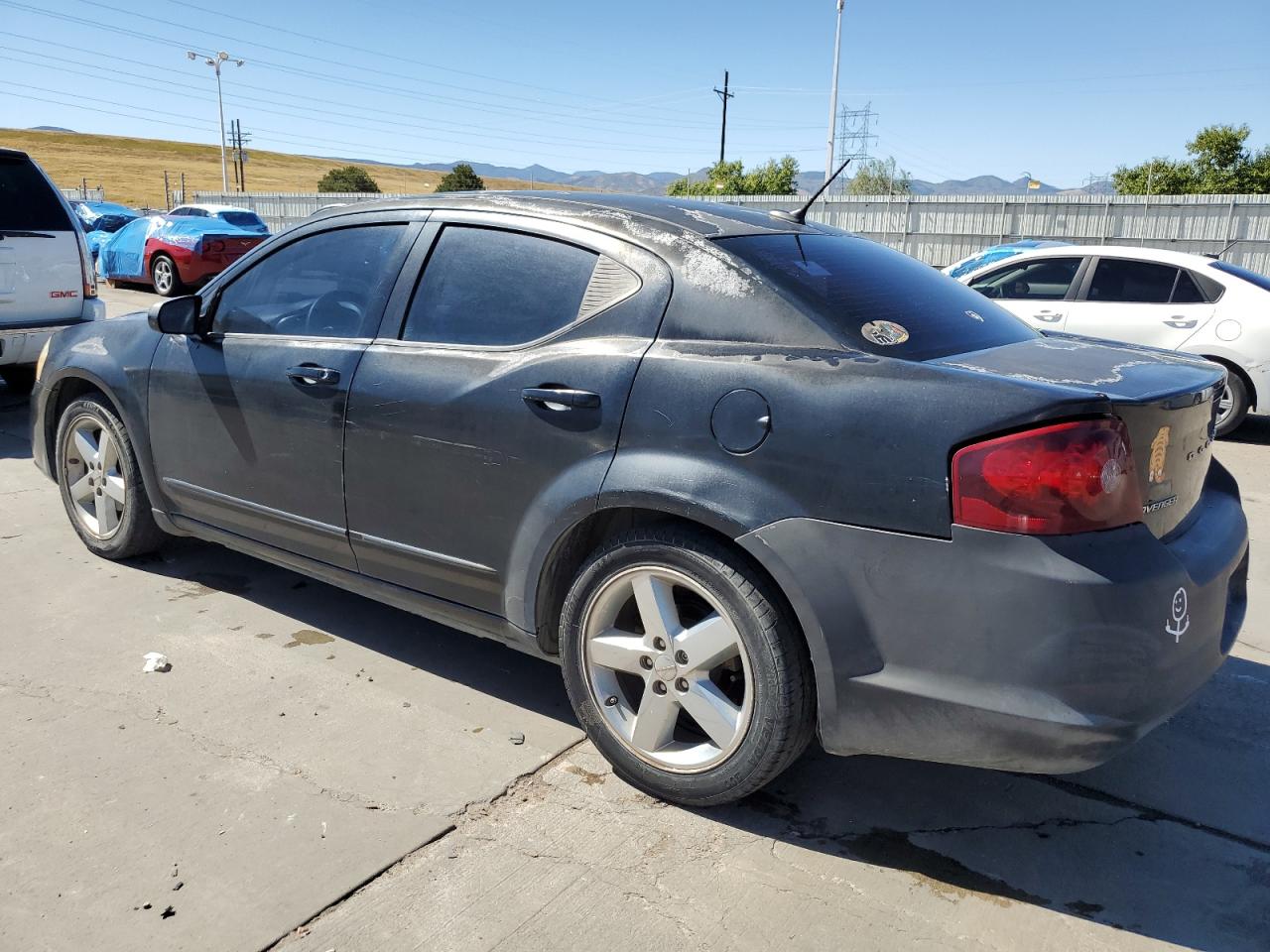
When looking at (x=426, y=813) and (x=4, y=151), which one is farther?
A: (x=4, y=151)

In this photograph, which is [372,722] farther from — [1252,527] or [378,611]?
[1252,527]

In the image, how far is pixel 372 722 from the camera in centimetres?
323

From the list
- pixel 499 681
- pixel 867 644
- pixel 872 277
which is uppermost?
pixel 872 277

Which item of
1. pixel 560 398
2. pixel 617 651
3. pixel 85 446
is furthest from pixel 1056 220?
pixel 617 651

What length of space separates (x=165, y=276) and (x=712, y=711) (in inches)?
663

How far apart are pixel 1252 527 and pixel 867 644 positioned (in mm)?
4387

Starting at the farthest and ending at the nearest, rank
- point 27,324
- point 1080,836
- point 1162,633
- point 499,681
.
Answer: point 27,324 → point 499,681 → point 1080,836 → point 1162,633

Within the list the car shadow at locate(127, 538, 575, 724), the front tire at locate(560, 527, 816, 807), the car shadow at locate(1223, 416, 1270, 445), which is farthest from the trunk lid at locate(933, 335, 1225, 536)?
the car shadow at locate(1223, 416, 1270, 445)

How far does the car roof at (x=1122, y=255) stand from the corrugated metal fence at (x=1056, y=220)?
1454 centimetres

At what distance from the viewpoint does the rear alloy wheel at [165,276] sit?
1675 centimetres

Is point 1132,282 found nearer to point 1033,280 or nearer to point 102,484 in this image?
point 1033,280

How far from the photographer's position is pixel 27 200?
7.34 metres

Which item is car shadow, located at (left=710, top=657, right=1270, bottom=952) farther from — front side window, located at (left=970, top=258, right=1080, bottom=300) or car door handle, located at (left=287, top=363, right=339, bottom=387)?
front side window, located at (left=970, top=258, right=1080, bottom=300)

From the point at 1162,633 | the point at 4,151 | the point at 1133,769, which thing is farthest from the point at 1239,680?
the point at 4,151
